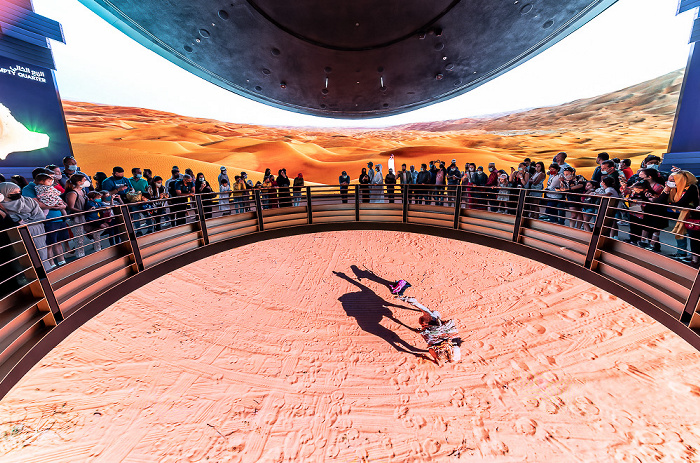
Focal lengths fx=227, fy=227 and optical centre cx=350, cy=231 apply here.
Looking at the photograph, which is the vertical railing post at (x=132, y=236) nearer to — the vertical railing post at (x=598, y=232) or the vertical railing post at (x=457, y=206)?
the vertical railing post at (x=457, y=206)

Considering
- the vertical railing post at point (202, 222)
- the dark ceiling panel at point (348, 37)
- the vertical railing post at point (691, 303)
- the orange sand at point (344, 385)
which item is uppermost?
the dark ceiling panel at point (348, 37)

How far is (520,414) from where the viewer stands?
20.0 feet

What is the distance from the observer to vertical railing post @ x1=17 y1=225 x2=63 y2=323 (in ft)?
8.30

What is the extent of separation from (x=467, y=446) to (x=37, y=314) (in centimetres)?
821

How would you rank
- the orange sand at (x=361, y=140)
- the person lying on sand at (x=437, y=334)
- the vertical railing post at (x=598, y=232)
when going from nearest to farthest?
the vertical railing post at (x=598, y=232)
the person lying on sand at (x=437, y=334)
the orange sand at (x=361, y=140)

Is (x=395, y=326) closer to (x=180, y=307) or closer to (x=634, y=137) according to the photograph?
(x=180, y=307)

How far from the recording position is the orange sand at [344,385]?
17.1 ft

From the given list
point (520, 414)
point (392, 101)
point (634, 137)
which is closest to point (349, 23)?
point (392, 101)

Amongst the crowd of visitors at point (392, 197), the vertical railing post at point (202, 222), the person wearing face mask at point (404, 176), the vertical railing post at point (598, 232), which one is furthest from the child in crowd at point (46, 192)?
the vertical railing post at point (598, 232)

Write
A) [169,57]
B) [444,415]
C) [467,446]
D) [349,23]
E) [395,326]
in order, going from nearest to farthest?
[349,23]
[169,57]
[467,446]
[444,415]
[395,326]

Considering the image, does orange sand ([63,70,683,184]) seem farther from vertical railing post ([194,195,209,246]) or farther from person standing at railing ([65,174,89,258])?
person standing at railing ([65,174,89,258])

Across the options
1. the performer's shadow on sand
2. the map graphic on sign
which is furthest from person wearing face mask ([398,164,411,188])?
the map graphic on sign

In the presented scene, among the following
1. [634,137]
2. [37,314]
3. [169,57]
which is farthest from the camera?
[634,137]

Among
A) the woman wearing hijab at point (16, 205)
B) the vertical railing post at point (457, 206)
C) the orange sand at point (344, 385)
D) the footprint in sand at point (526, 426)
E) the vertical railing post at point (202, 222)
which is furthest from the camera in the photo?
the vertical railing post at point (457, 206)
